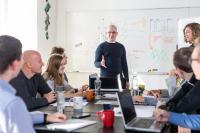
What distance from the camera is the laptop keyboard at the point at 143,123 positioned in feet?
6.18

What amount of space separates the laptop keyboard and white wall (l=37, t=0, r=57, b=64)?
3.31 metres

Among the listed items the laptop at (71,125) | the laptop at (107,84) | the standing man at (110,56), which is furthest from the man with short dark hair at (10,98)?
the standing man at (110,56)

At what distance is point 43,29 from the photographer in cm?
516

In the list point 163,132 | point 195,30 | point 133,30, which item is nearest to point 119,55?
point 133,30

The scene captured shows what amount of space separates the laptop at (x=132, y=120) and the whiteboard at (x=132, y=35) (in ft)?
9.94

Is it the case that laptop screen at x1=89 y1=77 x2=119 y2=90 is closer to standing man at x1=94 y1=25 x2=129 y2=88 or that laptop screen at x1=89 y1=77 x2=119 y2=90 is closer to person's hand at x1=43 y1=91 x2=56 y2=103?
person's hand at x1=43 y1=91 x2=56 y2=103

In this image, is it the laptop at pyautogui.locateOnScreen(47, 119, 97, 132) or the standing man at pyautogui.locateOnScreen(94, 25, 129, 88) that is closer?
the laptop at pyautogui.locateOnScreen(47, 119, 97, 132)

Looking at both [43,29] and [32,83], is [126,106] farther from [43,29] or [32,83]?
[43,29]

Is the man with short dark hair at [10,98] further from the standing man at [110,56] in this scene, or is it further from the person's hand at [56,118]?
the standing man at [110,56]

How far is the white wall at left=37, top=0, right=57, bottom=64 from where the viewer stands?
504 centimetres

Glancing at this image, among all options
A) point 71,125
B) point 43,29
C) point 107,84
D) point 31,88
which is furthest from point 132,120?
point 43,29

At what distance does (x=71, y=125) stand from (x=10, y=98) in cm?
77

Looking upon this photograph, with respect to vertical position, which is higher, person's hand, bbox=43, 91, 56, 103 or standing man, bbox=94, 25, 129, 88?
standing man, bbox=94, 25, 129, 88

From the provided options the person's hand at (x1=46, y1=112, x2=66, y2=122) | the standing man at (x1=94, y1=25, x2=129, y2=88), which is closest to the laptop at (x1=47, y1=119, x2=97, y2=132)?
the person's hand at (x1=46, y1=112, x2=66, y2=122)
